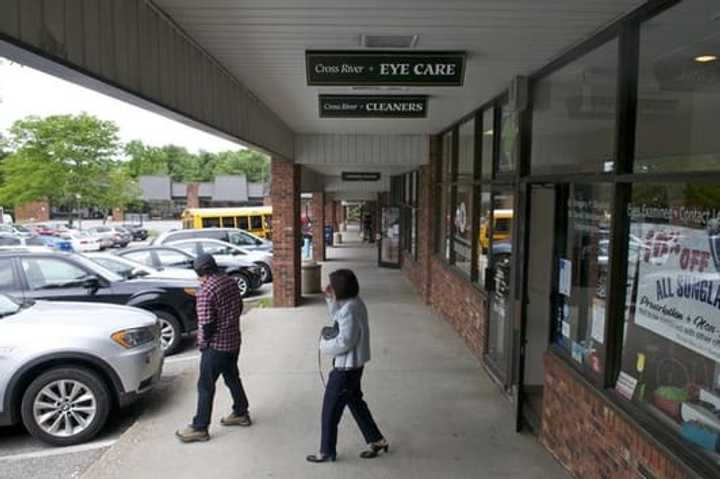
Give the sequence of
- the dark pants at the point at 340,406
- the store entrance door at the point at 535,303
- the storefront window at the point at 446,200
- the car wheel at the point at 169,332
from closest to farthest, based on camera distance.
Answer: the dark pants at the point at 340,406 < the store entrance door at the point at 535,303 < the car wheel at the point at 169,332 < the storefront window at the point at 446,200

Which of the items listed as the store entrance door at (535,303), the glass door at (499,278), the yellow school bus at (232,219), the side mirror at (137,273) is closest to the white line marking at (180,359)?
the side mirror at (137,273)

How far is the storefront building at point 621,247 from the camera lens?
3184mm

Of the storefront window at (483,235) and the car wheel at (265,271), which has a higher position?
the storefront window at (483,235)

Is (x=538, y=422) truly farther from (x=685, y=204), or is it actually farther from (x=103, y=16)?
(x=103, y=16)

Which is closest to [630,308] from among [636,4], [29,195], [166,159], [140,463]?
[636,4]

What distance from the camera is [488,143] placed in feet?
25.2

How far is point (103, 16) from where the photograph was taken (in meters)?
Result: 3.26

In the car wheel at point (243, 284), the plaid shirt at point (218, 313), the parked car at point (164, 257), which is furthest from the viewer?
the car wheel at point (243, 284)

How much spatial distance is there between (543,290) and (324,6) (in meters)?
3.86

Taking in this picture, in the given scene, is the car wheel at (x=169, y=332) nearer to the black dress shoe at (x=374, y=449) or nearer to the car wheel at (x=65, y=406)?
the car wheel at (x=65, y=406)

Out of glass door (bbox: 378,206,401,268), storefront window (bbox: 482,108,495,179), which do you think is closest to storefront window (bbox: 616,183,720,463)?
storefront window (bbox: 482,108,495,179)

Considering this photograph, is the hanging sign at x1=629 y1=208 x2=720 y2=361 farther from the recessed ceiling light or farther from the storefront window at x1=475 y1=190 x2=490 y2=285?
the storefront window at x1=475 y1=190 x2=490 y2=285

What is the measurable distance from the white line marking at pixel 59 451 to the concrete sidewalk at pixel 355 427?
0.33 m

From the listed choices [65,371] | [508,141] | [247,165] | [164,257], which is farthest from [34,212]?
[508,141]
